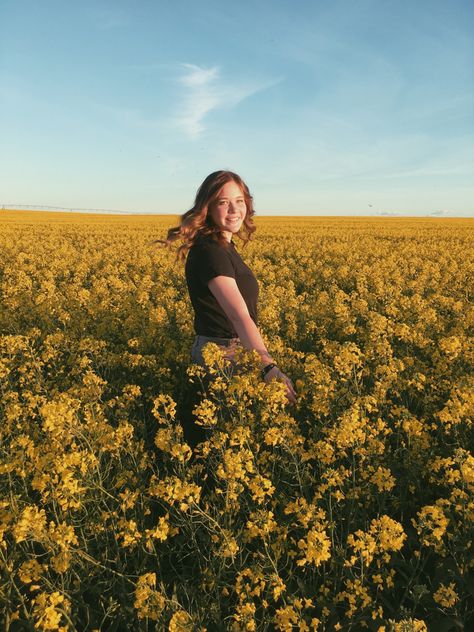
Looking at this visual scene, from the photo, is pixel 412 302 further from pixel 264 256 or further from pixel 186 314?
pixel 264 256

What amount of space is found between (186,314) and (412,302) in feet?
12.4

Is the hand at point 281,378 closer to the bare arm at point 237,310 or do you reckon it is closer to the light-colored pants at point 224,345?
the bare arm at point 237,310

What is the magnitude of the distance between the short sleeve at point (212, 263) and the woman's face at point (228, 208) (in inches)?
12.1

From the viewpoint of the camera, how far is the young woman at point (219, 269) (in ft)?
11.0

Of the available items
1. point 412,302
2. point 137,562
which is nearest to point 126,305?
point 412,302

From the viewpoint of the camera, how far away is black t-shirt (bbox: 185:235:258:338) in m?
3.41

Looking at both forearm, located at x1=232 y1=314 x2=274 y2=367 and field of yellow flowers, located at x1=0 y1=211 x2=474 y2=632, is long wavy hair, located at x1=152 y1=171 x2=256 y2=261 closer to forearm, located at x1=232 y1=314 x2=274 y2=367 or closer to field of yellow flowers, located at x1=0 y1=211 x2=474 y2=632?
forearm, located at x1=232 y1=314 x2=274 y2=367

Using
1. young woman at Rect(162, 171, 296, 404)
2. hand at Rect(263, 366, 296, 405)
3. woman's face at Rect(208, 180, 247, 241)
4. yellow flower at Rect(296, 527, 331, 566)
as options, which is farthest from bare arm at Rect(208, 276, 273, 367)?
yellow flower at Rect(296, 527, 331, 566)

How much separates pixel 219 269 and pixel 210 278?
105 millimetres

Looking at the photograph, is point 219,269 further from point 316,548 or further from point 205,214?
point 316,548

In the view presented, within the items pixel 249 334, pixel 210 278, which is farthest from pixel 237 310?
pixel 210 278

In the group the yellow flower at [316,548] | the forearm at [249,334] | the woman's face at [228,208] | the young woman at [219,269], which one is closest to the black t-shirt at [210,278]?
the young woman at [219,269]

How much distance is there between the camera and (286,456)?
3219 millimetres

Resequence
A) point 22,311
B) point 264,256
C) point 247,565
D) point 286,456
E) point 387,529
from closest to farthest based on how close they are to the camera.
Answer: point 387,529 → point 247,565 → point 286,456 → point 22,311 → point 264,256
